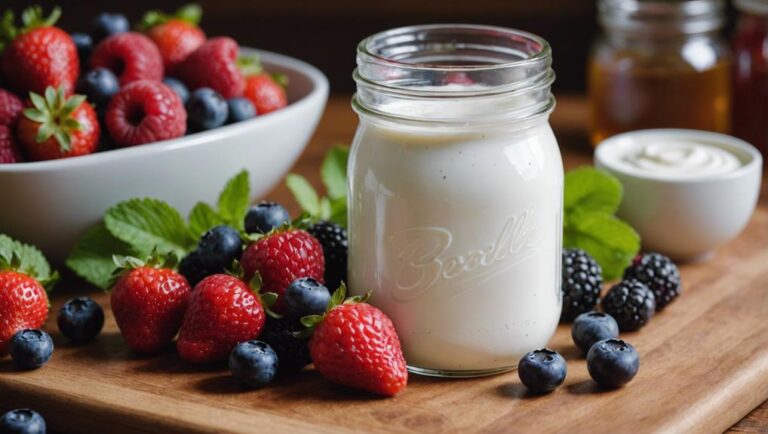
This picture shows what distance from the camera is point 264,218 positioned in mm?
1442

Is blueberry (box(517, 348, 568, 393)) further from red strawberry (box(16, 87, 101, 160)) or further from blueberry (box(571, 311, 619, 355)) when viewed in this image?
red strawberry (box(16, 87, 101, 160))

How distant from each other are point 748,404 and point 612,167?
0.54 metres

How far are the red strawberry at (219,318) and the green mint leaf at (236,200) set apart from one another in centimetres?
25

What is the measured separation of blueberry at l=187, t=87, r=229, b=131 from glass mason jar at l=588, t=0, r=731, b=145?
878 mm

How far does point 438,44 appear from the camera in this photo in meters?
1.47

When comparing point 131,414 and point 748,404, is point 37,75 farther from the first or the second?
point 748,404

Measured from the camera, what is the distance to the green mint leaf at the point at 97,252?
5.11 feet

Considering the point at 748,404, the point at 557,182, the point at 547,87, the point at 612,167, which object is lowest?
the point at 748,404

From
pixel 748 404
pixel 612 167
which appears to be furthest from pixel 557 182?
pixel 612 167

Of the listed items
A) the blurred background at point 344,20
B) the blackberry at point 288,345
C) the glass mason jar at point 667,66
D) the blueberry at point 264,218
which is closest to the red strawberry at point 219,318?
the blackberry at point 288,345

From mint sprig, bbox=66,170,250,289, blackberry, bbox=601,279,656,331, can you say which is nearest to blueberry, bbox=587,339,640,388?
blackberry, bbox=601,279,656,331

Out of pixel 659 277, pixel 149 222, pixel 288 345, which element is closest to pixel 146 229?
pixel 149 222

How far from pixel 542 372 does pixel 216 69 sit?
2.47 ft

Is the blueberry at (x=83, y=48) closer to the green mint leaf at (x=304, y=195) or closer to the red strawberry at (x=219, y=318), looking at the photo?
Answer: the green mint leaf at (x=304, y=195)
